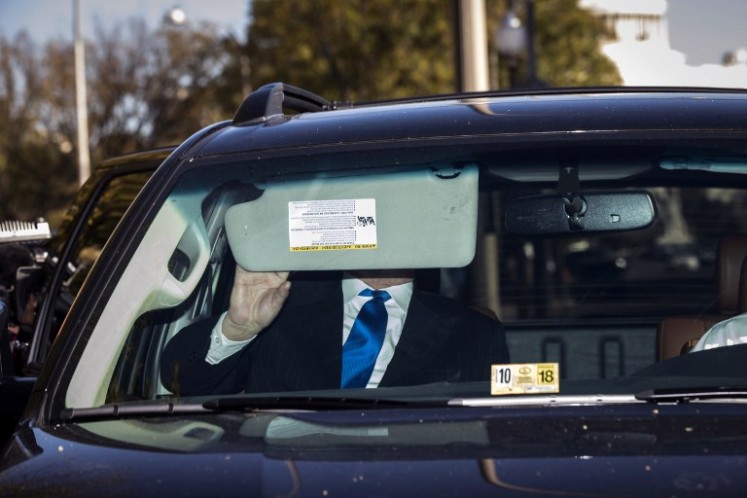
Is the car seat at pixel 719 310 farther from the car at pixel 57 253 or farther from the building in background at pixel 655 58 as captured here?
the car at pixel 57 253

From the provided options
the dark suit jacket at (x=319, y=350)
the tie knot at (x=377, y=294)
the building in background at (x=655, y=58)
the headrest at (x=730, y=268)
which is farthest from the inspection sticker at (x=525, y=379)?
the building in background at (x=655, y=58)

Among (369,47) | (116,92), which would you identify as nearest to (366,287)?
(369,47)

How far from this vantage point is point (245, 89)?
123 ft

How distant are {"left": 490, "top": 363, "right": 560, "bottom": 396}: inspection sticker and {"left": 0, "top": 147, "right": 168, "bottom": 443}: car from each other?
1.95 metres

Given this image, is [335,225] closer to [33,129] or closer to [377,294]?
[377,294]

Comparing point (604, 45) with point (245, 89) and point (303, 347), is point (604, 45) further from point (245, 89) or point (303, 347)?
point (245, 89)

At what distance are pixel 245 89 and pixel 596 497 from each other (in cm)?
3612

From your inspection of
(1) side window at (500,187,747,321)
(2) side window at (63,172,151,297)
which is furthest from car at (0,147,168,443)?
(1) side window at (500,187,747,321)

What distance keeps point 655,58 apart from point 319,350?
116 inches

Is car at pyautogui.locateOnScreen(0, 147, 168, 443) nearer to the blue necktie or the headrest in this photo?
the blue necktie

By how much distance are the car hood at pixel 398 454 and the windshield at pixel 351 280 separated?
0.58ft

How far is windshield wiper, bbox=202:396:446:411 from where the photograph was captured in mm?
2480

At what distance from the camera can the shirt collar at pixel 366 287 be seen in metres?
3.46

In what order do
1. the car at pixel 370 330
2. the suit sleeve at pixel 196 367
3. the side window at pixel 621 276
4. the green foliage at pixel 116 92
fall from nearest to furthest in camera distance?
the car at pixel 370 330, the suit sleeve at pixel 196 367, the side window at pixel 621 276, the green foliage at pixel 116 92
